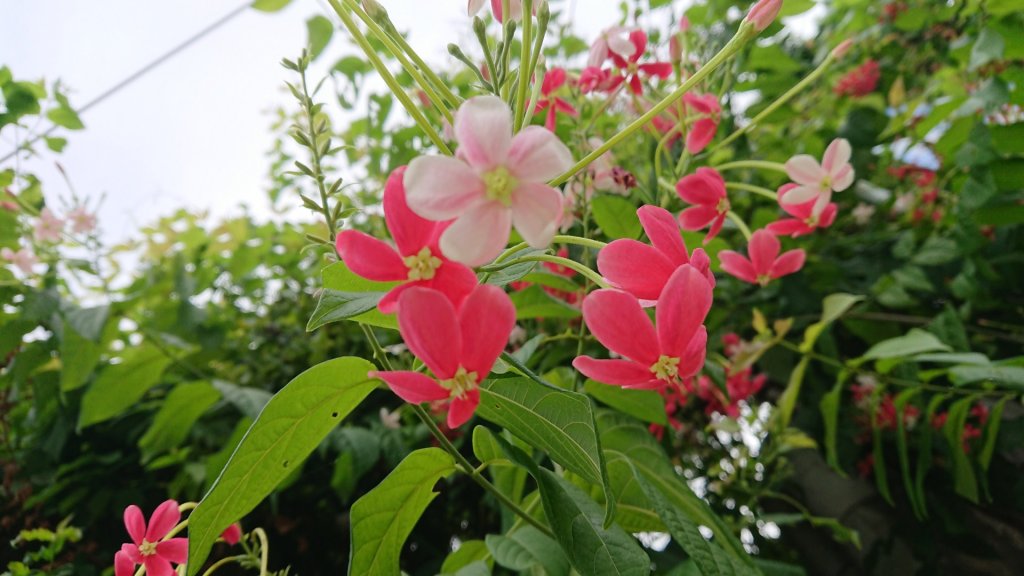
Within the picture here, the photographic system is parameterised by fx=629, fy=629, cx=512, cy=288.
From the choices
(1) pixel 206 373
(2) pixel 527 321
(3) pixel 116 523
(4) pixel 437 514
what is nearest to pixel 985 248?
(2) pixel 527 321

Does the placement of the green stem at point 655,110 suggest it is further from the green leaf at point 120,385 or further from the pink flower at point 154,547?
the green leaf at point 120,385

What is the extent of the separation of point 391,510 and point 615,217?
1.25 ft

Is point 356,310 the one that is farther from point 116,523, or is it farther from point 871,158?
point 871,158

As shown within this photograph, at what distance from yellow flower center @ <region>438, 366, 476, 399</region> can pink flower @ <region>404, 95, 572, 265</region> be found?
67 mm

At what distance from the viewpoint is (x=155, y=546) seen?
504mm

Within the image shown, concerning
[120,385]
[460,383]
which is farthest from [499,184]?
[120,385]

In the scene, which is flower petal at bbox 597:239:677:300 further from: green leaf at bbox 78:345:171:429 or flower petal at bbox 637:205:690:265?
green leaf at bbox 78:345:171:429

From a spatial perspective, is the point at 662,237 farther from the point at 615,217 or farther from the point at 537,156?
the point at 615,217

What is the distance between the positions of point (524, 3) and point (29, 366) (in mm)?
1206

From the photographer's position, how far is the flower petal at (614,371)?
1.34 ft

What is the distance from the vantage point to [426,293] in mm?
333

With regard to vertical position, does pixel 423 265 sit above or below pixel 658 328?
above

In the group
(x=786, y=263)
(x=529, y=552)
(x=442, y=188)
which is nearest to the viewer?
(x=442, y=188)

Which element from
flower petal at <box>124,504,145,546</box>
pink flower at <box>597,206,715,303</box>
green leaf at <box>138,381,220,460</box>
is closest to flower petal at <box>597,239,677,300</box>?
pink flower at <box>597,206,715,303</box>
